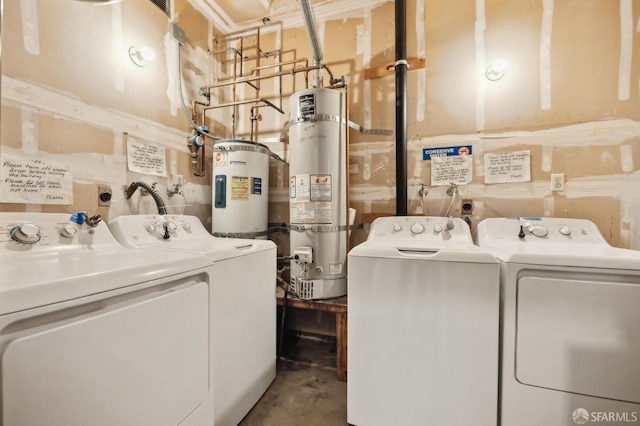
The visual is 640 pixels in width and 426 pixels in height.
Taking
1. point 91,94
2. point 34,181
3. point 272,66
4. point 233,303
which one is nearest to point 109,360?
point 233,303

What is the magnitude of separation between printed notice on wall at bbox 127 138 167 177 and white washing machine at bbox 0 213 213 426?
24.2 inches

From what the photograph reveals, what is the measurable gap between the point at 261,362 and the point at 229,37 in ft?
8.67

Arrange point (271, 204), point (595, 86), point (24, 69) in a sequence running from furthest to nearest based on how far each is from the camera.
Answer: point (271, 204) → point (595, 86) → point (24, 69)

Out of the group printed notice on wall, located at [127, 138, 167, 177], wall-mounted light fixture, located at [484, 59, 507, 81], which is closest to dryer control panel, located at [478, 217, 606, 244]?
wall-mounted light fixture, located at [484, 59, 507, 81]

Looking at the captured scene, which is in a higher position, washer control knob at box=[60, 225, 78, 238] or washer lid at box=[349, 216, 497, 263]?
washer control knob at box=[60, 225, 78, 238]

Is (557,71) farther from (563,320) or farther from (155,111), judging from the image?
(155,111)

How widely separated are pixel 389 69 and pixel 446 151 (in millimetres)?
768

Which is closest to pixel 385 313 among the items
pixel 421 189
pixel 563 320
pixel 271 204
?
pixel 563 320

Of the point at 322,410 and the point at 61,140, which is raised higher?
the point at 61,140

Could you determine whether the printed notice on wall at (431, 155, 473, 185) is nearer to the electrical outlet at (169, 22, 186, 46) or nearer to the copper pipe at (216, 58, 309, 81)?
the copper pipe at (216, 58, 309, 81)

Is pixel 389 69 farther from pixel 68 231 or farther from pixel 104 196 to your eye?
pixel 68 231

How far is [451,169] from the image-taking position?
194 cm

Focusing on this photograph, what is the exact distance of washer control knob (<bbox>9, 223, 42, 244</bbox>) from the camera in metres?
0.98

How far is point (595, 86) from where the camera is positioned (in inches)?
66.6
